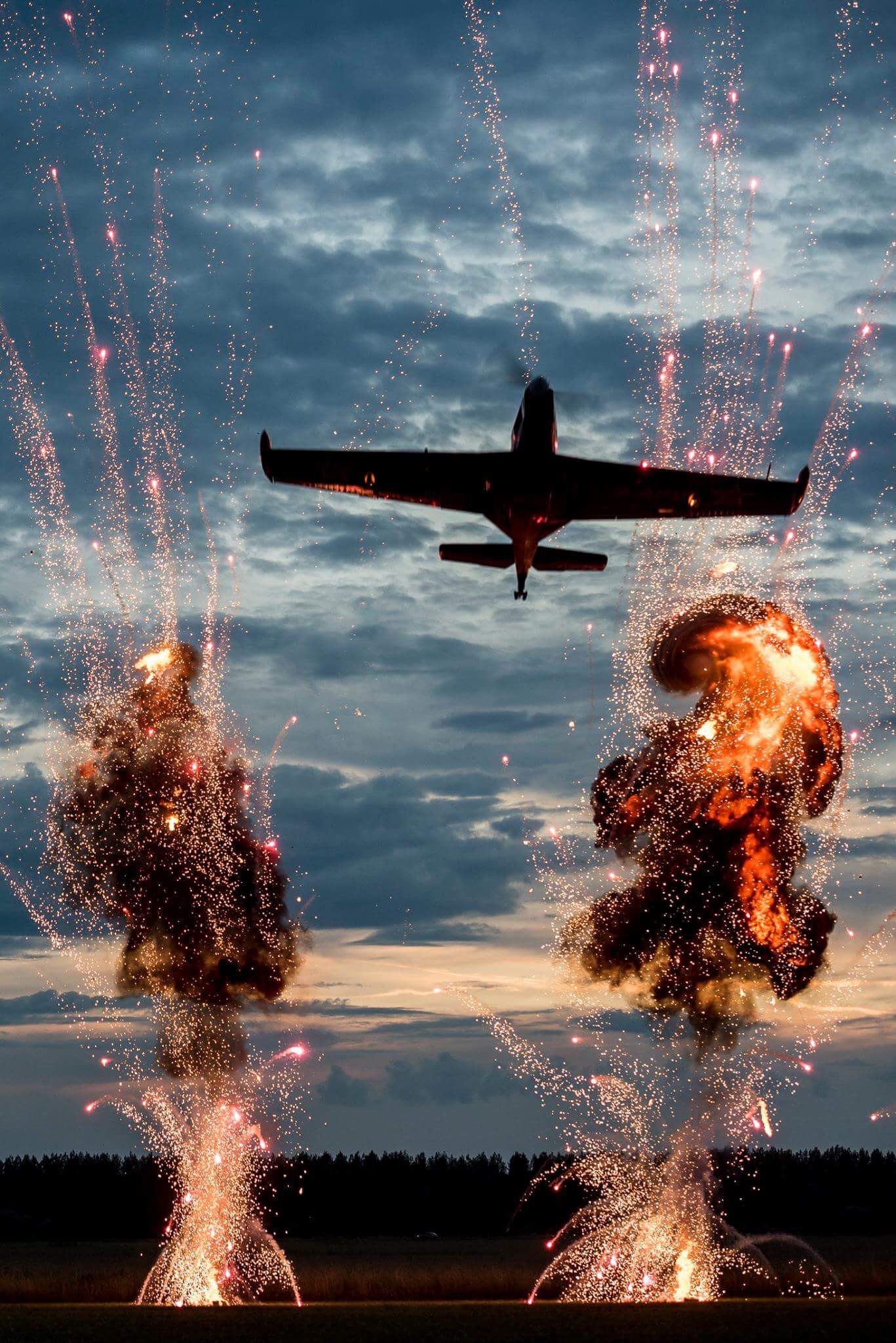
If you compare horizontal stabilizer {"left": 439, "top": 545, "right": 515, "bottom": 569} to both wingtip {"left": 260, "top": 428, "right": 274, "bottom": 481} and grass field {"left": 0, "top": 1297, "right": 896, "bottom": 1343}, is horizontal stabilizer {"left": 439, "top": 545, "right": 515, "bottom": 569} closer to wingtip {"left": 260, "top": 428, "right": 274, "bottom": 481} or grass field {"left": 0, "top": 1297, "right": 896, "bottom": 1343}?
wingtip {"left": 260, "top": 428, "right": 274, "bottom": 481}

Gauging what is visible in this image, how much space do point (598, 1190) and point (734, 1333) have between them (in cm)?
1804

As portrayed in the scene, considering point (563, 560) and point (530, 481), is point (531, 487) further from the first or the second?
point (563, 560)

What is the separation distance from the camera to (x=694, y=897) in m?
55.8

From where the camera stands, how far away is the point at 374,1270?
70.9 metres

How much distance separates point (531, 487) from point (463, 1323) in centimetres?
2990

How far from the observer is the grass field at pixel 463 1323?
127 feet

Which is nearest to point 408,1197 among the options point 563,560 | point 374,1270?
point 374,1270

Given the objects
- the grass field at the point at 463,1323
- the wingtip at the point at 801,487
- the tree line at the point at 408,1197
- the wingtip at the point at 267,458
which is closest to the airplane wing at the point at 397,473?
the wingtip at the point at 267,458

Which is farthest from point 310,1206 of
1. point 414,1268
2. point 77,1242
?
point 414,1268

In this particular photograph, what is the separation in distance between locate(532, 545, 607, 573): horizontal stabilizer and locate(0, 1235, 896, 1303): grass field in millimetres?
29377

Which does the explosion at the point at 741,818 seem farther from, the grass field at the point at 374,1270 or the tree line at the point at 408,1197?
the tree line at the point at 408,1197

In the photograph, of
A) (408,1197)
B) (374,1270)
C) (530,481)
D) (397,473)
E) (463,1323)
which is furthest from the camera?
(408,1197)

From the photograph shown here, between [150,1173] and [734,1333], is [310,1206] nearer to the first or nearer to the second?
[150,1173]

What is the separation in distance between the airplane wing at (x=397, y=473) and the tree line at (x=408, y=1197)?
69.7m
